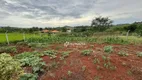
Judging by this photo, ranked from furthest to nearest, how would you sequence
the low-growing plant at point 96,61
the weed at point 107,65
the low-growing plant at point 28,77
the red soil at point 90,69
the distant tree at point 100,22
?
the distant tree at point 100,22
the low-growing plant at point 96,61
the weed at point 107,65
the red soil at point 90,69
the low-growing plant at point 28,77

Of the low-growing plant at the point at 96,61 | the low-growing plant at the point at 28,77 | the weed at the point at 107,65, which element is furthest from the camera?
the low-growing plant at the point at 96,61

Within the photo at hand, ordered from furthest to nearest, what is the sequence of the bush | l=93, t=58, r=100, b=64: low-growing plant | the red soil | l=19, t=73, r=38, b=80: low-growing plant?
l=93, t=58, r=100, b=64: low-growing plant < the red soil < l=19, t=73, r=38, b=80: low-growing plant < the bush

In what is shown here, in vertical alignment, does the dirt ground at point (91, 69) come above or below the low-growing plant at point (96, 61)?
below

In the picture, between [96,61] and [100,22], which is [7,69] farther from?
[100,22]

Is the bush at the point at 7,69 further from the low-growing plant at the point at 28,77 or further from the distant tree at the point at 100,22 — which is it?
the distant tree at the point at 100,22

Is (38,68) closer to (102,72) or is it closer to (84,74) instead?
(84,74)

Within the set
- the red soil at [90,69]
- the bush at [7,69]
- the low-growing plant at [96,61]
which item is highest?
the bush at [7,69]

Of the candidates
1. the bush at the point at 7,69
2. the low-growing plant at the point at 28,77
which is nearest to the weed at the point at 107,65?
the low-growing plant at the point at 28,77

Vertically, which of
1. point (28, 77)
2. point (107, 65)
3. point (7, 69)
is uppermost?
point (7, 69)

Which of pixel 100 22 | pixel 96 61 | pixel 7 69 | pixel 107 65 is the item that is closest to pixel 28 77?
pixel 7 69

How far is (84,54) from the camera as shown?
5.62 m

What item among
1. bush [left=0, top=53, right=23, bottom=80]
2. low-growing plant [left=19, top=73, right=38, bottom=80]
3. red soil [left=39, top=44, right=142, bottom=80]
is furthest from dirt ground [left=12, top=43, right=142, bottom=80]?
bush [left=0, top=53, right=23, bottom=80]

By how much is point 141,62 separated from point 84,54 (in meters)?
2.36

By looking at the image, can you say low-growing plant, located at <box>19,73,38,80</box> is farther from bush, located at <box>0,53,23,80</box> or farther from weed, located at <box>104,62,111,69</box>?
weed, located at <box>104,62,111,69</box>
